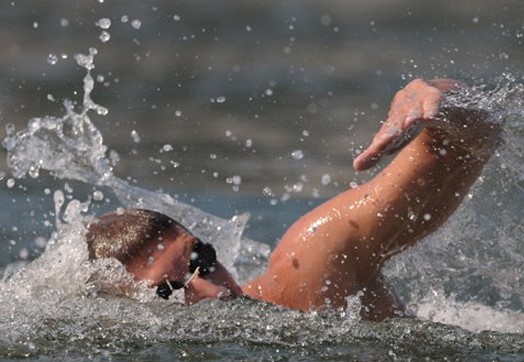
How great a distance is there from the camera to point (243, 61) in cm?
739

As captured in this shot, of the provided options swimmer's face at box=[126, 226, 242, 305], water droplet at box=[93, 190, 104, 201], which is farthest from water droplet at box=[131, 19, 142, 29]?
swimmer's face at box=[126, 226, 242, 305]

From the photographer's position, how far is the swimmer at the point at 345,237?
334 cm

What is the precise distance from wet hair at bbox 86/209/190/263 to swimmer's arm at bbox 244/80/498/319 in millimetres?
272

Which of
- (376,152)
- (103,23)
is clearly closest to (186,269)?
(376,152)

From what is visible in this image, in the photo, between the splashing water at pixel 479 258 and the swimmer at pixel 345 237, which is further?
the splashing water at pixel 479 258

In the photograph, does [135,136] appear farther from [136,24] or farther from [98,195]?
[98,195]

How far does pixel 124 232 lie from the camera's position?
11.3 ft

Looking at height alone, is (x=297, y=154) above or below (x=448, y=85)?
above

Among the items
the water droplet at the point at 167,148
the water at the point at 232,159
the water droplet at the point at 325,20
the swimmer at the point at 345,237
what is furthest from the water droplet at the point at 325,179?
the swimmer at the point at 345,237

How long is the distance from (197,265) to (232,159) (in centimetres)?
288

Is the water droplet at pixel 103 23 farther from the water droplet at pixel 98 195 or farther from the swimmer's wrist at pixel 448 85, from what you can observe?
the swimmer's wrist at pixel 448 85

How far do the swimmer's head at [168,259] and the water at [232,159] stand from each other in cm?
4

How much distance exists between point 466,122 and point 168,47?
459cm

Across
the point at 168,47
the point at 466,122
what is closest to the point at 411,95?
the point at 466,122
